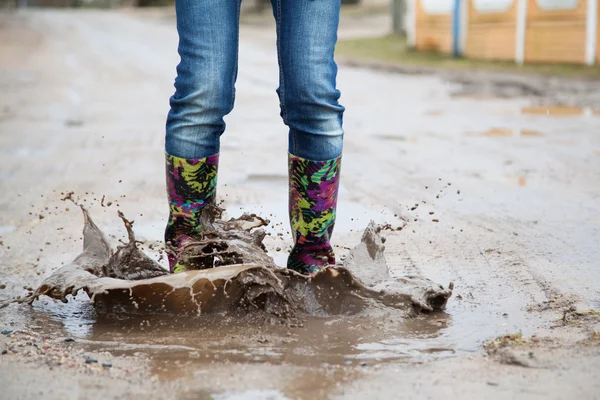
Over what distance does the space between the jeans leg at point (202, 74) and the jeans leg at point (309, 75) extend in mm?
148

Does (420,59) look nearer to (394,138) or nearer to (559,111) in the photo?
(559,111)

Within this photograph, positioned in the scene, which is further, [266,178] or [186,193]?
[266,178]

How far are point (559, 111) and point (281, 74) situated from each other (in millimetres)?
5348

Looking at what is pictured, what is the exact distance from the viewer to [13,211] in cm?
378

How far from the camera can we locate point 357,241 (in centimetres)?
326

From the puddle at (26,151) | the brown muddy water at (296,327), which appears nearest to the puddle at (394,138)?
the puddle at (26,151)

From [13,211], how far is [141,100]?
15.3ft

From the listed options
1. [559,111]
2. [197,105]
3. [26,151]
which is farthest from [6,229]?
[559,111]

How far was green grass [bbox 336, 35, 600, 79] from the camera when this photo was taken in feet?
38.2

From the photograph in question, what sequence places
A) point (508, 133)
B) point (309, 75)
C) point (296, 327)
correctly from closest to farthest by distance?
point (296, 327), point (309, 75), point (508, 133)

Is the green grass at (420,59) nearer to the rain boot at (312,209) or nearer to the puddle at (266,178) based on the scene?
the puddle at (266,178)

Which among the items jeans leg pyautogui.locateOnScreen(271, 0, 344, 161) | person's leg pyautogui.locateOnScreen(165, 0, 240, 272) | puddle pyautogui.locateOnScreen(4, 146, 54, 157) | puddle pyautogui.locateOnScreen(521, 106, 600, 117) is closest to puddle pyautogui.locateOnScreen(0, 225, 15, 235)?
person's leg pyautogui.locateOnScreen(165, 0, 240, 272)

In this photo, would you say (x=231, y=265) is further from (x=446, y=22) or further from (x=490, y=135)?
(x=446, y=22)

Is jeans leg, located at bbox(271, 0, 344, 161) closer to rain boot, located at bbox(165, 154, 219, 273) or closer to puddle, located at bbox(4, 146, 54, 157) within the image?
rain boot, located at bbox(165, 154, 219, 273)
